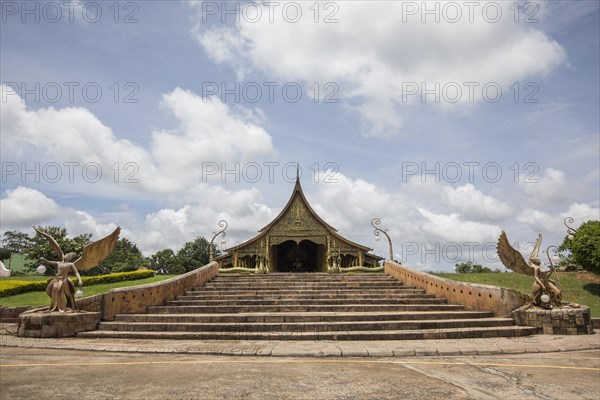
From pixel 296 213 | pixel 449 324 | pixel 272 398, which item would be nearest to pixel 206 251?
pixel 296 213

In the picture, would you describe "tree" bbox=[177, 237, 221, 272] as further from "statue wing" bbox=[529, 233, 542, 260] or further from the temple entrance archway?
"statue wing" bbox=[529, 233, 542, 260]

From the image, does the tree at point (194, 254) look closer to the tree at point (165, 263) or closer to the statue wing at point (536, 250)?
the tree at point (165, 263)

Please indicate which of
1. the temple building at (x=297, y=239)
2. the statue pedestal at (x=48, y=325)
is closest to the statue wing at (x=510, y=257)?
the statue pedestal at (x=48, y=325)

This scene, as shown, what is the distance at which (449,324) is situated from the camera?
8977mm

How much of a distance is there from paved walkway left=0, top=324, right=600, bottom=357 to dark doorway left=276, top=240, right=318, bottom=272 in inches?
841

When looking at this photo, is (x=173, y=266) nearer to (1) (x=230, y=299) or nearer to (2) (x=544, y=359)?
(1) (x=230, y=299)

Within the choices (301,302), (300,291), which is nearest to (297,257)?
(300,291)

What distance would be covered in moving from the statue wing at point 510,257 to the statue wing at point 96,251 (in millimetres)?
10292

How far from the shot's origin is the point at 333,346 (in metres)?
7.29

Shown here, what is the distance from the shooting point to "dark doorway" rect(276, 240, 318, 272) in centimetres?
2938

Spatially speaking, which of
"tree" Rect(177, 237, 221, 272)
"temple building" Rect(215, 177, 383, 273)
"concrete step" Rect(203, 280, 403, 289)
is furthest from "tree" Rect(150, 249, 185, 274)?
"concrete step" Rect(203, 280, 403, 289)

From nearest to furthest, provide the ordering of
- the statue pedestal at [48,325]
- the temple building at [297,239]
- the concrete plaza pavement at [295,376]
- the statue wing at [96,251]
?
the concrete plaza pavement at [295,376], the statue pedestal at [48,325], the statue wing at [96,251], the temple building at [297,239]

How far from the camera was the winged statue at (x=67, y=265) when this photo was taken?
8734 millimetres

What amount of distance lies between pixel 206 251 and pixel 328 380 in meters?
Answer: 51.2
